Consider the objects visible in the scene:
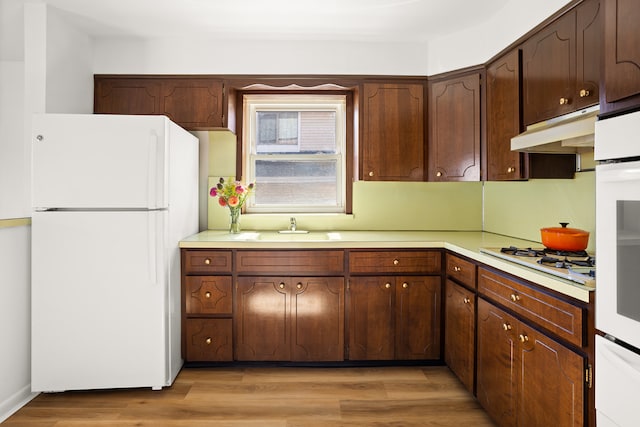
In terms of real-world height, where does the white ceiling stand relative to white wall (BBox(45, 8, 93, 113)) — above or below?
above

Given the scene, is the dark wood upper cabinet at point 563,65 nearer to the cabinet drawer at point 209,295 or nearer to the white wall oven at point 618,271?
the white wall oven at point 618,271

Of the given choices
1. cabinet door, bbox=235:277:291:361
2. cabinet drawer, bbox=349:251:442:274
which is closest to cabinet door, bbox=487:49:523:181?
cabinet drawer, bbox=349:251:442:274

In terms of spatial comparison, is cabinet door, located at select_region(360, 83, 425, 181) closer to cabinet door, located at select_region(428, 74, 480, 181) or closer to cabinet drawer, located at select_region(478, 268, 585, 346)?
cabinet door, located at select_region(428, 74, 480, 181)

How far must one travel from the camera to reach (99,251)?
230cm

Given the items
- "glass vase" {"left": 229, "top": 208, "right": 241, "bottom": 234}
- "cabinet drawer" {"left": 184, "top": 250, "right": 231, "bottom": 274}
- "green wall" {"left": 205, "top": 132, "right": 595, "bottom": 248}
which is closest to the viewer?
"cabinet drawer" {"left": 184, "top": 250, "right": 231, "bottom": 274}

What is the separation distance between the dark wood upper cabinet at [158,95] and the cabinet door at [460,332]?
7.13ft

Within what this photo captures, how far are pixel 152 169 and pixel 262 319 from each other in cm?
118

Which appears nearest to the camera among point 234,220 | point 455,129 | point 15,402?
point 15,402

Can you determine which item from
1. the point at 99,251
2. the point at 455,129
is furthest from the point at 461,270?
the point at 99,251

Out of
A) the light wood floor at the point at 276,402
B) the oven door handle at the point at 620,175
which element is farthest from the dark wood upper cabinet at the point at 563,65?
the light wood floor at the point at 276,402

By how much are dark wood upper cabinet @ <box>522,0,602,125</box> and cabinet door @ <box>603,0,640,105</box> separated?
416 millimetres

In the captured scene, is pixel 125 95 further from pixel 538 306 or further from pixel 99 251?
pixel 538 306

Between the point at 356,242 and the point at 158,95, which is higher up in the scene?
the point at 158,95

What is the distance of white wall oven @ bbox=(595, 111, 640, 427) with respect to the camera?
3.60ft
